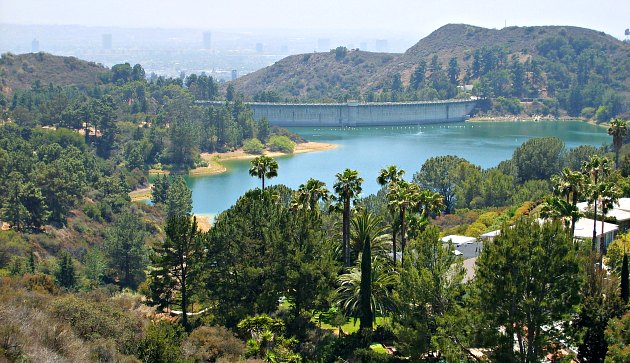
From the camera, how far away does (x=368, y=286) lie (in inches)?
1369

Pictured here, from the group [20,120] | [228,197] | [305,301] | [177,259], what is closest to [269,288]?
[305,301]

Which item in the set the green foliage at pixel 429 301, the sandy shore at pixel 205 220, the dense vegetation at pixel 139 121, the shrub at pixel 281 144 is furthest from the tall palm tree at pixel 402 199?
the shrub at pixel 281 144

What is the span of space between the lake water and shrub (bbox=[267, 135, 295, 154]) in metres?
4.22

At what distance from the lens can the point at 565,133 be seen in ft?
545

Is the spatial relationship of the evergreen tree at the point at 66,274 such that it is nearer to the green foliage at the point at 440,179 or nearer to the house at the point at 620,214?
the house at the point at 620,214

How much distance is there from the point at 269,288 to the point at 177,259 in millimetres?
5173

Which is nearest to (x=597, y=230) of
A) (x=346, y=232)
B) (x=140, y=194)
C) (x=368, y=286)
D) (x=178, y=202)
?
(x=346, y=232)

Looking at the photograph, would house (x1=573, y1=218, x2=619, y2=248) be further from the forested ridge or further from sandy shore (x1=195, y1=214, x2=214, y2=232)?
sandy shore (x1=195, y1=214, x2=214, y2=232)

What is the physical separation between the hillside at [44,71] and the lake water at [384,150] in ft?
161

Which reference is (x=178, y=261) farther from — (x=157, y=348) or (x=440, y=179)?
(x=440, y=179)

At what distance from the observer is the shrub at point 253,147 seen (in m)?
134

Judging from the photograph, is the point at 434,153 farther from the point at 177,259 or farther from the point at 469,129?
the point at 177,259

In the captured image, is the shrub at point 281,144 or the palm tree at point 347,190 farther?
the shrub at point 281,144

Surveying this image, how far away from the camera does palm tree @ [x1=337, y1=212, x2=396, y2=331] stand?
34750 mm
